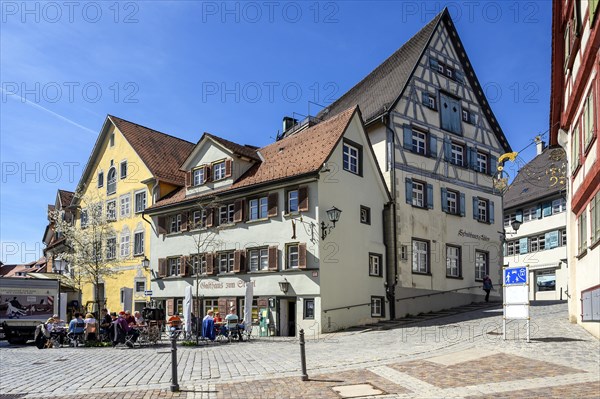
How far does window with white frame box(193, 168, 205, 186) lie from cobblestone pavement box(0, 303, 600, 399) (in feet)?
Answer: 45.8

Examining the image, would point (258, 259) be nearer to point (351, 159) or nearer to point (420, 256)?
point (351, 159)

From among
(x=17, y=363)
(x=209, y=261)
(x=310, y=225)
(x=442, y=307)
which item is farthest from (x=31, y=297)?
(x=442, y=307)

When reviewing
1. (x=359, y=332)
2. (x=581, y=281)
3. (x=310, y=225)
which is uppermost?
(x=310, y=225)

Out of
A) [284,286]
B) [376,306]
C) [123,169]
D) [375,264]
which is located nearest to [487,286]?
[375,264]

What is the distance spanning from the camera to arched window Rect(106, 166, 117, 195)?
137ft

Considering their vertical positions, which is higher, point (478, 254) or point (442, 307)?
point (478, 254)

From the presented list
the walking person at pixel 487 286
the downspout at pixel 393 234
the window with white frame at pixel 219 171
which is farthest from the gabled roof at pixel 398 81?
the walking person at pixel 487 286

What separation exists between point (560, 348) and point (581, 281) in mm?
3912

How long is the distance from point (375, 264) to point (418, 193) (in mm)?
5002

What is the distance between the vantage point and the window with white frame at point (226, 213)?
3136 cm

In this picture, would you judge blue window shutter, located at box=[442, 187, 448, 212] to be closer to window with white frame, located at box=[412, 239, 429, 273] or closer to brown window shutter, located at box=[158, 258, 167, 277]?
window with white frame, located at box=[412, 239, 429, 273]

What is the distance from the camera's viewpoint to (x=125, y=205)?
132 feet

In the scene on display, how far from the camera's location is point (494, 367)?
12992 millimetres

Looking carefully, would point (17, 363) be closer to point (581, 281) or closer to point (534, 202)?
point (581, 281)
